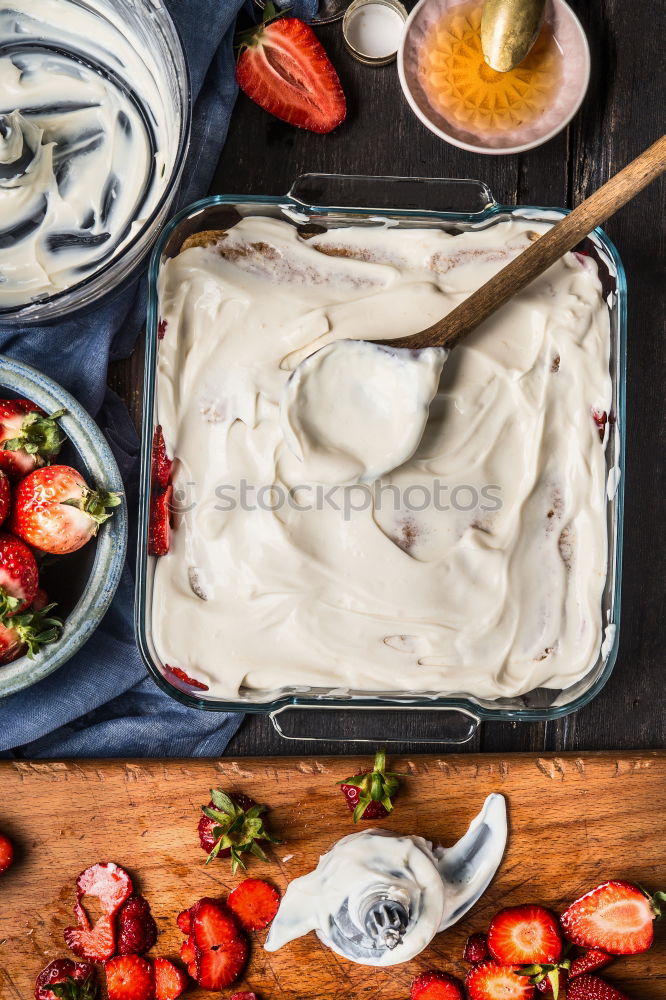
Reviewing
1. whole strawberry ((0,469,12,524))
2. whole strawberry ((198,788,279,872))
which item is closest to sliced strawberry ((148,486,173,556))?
whole strawberry ((0,469,12,524))

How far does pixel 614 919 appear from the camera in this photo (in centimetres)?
173

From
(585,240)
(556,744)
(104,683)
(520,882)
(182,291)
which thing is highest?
(585,240)

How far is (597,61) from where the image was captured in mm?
1804

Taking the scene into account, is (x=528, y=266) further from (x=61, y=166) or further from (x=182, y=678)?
(x=182, y=678)

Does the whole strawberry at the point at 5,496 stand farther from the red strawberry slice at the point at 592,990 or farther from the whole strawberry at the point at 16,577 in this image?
the red strawberry slice at the point at 592,990

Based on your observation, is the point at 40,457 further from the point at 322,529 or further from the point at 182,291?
the point at 322,529

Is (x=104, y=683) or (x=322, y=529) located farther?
(x=104, y=683)

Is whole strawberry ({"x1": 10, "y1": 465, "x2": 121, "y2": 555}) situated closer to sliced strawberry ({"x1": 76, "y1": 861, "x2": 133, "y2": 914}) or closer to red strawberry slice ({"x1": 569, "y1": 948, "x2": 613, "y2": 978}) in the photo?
sliced strawberry ({"x1": 76, "y1": 861, "x2": 133, "y2": 914})

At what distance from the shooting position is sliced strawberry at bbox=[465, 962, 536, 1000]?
5.60ft

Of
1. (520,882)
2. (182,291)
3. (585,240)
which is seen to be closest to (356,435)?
(182,291)

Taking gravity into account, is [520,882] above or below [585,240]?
below

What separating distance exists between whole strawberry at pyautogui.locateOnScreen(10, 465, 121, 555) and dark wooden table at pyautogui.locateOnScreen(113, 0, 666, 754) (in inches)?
9.9

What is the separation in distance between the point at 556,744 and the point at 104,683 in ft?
3.03

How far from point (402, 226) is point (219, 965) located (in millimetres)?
1447
